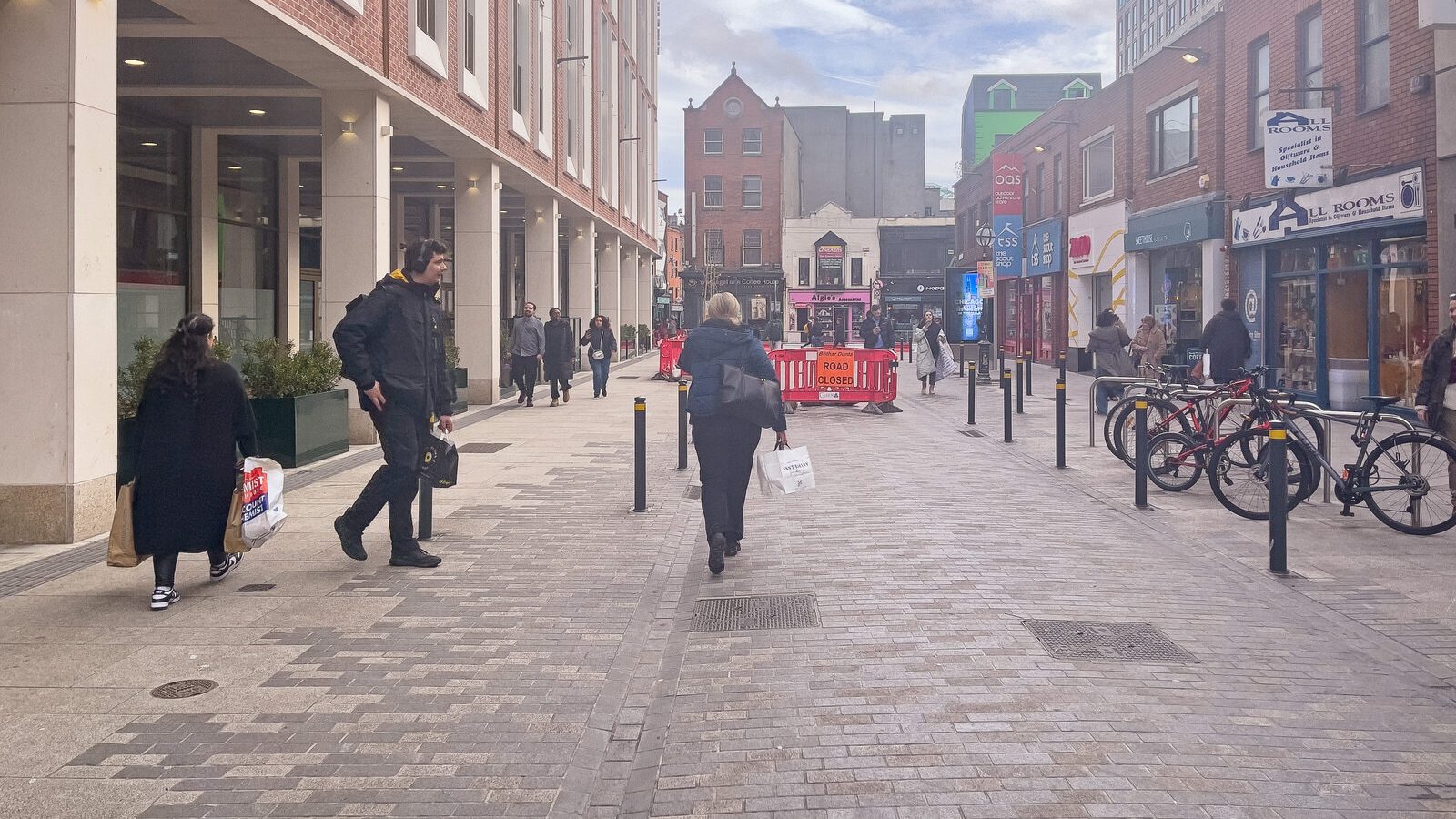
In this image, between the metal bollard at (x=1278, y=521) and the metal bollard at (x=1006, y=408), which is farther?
the metal bollard at (x=1006, y=408)

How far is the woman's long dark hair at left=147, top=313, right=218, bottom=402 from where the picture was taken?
6.68 m

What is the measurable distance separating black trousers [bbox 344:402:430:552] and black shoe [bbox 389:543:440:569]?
24 millimetres

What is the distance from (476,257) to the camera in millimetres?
21047

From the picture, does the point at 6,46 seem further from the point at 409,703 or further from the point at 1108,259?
the point at 1108,259

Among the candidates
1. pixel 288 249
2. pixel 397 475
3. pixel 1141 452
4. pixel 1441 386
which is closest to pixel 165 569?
pixel 397 475

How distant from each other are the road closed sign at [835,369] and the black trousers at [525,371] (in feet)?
16.7

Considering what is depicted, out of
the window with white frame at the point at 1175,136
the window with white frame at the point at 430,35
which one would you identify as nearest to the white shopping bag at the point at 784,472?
the window with white frame at the point at 430,35

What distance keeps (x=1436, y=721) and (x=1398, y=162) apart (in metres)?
14.4

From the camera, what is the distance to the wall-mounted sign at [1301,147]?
717 inches

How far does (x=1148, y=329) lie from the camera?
19734 mm

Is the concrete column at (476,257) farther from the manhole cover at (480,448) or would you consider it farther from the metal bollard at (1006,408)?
the metal bollard at (1006,408)

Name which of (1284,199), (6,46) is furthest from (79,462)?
(1284,199)

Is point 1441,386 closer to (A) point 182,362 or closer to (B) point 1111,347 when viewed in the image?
(A) point 182,362

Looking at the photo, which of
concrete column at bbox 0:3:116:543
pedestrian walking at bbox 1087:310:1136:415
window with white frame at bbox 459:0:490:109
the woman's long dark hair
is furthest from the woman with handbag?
window with white frame at bbox 459:0:490:109
